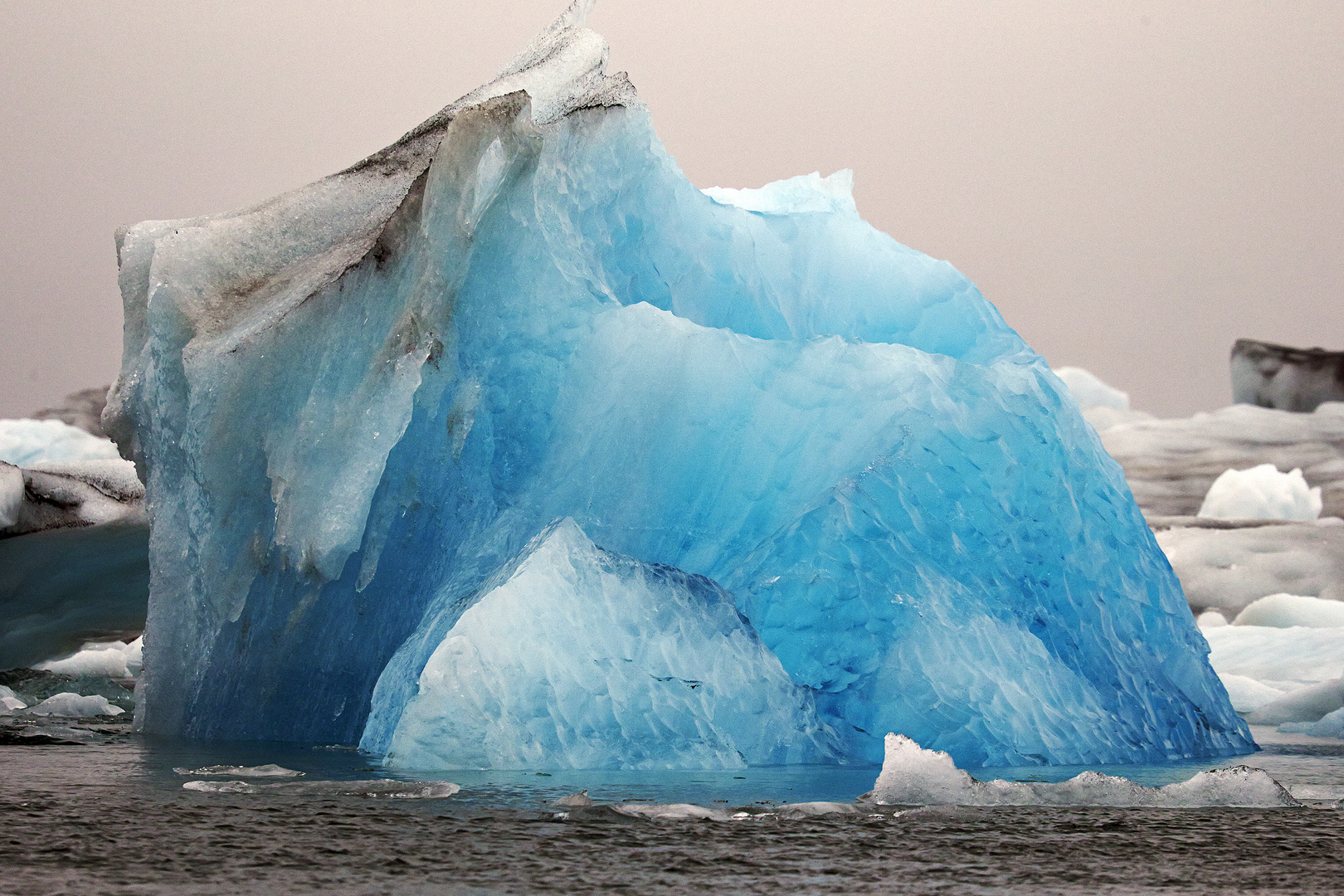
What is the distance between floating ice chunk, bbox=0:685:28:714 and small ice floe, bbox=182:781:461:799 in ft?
11.5

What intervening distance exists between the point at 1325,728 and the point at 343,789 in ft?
15.2

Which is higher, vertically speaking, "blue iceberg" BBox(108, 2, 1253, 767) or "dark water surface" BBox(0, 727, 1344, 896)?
"blue iceberg" BBox(108, 2, 1253, 767)

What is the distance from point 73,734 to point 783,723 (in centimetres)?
261

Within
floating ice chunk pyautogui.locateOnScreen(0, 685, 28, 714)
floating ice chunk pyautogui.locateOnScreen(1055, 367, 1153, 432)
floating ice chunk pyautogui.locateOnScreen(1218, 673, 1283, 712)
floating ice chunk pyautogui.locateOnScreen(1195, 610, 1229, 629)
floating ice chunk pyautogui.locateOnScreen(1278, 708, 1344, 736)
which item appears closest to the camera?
floating ice chunk pyautogui.locateOnScreen(1278, 708, 1344, 736)

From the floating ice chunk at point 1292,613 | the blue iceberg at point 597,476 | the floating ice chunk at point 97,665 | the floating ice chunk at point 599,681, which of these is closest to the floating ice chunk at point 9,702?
the blue iceberg at point 597,476

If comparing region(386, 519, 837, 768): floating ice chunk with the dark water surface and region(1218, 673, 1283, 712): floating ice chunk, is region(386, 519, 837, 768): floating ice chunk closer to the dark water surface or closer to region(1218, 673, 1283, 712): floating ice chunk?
the dark water surface

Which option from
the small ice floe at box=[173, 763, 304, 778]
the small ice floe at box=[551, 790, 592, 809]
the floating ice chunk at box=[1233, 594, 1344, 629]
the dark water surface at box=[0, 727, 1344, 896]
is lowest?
the dark water surface at box=[0, 727, 1344, 896]

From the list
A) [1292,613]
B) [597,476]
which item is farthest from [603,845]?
[1292,613]

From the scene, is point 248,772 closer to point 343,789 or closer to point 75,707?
point 343,789

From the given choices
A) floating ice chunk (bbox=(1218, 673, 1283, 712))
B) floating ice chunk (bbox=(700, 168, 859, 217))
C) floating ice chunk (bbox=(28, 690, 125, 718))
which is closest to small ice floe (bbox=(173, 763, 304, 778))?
floating ice chunk (bbox=(28, 690, 125, 718))

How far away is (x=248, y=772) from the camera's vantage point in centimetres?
355

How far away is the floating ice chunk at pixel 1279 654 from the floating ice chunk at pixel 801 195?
400 cm

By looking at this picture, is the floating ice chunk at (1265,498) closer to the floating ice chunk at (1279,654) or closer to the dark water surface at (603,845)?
the floating ice chunk at (1279,654)

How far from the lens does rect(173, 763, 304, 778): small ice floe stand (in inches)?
138
